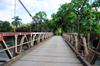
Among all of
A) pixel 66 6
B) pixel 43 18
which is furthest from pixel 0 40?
pixel 43 18

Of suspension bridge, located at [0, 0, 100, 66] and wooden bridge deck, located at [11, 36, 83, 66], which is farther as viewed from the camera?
wooden bridge deck, located at [11, 36, 83, 66]

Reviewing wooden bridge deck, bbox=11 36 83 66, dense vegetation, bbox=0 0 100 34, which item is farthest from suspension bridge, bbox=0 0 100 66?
dense vegetation, bbox=0 0 100 34

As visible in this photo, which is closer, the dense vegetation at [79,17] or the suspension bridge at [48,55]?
the suspension bridge at [48,55]

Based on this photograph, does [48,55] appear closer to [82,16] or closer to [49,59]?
[49,59]

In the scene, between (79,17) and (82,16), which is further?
(82,16)

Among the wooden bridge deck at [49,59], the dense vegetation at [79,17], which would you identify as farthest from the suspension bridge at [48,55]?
the dense vegetation at [79,17]

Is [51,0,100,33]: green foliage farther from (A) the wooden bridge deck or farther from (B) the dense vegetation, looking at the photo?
(A) the wooden bridge deck

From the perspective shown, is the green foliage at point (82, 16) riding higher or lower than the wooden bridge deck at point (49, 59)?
higher

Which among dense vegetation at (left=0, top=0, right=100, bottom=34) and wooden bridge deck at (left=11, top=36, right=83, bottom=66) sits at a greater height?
dense vegetation at (left=0, top=0, right=100, bottom=34)

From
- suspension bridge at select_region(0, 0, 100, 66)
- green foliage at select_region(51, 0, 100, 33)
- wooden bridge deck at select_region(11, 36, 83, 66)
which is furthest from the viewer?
green foliage at select_region(51, 0, 100, 33)

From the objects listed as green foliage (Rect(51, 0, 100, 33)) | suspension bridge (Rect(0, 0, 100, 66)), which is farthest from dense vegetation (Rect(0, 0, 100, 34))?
suspension bridge (Rect(0, 0, 100, 66))

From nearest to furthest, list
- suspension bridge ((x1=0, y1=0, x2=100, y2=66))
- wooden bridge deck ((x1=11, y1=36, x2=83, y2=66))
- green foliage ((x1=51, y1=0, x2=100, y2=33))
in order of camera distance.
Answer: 1. suspension bridge ((x1=0, y1=0, x2=100, y2=66))
2. wooden bridge deck ((x1=11, y1=36, x2=83, y2=66))
3. green foliage ((x1=51, y1=0, x2=100, y2=33))

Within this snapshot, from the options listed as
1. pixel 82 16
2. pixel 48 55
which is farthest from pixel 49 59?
pixel 82 16

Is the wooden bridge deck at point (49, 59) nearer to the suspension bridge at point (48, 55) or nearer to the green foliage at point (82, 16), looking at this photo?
the suspension bridge at point (48, 55)
